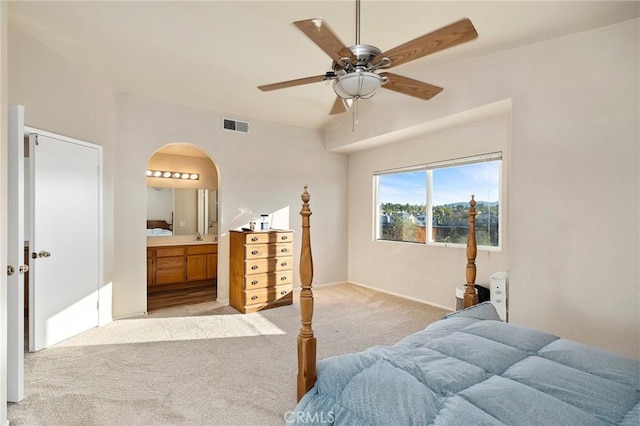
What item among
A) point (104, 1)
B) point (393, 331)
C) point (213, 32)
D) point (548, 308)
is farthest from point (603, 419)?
point (104, 1)

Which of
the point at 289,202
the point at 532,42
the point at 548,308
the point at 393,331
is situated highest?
the point at 532,42

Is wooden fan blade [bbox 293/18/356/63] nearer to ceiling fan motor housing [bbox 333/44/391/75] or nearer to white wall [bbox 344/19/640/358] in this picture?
ceiling fan motor housing [bbox 333/44/391/75]

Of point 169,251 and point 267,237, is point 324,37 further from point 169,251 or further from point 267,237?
point 169,251

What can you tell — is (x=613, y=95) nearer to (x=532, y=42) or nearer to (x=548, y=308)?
(x=532, y=42)

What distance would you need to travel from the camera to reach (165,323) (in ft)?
12.7

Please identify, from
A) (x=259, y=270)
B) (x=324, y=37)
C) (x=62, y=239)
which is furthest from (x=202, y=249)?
(x=324, y=37)

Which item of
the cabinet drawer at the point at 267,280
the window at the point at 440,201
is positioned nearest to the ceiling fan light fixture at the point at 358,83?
the window at the point at 440,201

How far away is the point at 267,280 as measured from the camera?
14.8 ft

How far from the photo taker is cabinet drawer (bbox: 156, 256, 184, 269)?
17.6 ft

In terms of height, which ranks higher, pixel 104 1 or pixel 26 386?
pixel 104 1

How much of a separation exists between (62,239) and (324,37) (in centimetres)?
332

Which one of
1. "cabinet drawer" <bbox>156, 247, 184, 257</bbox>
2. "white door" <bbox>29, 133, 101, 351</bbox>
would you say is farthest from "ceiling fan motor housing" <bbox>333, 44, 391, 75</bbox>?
"cabinet drawer" <bbox>156, 247, 184, 257</bbox>

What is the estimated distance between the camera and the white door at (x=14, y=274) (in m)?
2.26

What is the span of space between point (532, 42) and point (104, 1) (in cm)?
365
